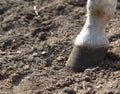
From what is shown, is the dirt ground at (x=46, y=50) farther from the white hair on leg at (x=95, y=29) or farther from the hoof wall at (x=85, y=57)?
the white hair on leg at (x=95, y=29)

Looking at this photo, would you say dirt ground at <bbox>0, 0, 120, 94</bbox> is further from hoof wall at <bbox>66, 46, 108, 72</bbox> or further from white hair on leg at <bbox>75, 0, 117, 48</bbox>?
white hair on leg at <bbox>75, 0, 117, 48</bbox>

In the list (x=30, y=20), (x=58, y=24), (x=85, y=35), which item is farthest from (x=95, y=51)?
(x=30, y=20)

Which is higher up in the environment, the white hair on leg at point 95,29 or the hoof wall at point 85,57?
the white hair on leg at point 95,29

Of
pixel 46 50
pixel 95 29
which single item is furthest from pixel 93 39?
pixel 46 50

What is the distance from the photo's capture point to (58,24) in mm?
3449

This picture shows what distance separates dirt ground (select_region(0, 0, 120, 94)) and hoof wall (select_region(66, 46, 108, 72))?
5 centimetres

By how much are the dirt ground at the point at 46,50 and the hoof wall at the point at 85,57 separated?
5cm

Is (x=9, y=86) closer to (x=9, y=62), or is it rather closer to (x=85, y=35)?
(x=9, y=62)

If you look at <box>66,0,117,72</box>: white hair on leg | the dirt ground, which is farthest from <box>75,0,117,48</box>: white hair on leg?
the dirt ground

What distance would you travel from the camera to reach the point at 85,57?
108 inches

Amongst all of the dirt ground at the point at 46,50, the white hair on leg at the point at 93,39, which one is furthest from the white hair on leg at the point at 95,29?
the dirt ground at the point at 46,50

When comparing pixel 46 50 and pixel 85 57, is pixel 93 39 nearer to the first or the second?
pixel 85 57

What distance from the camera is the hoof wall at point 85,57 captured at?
272 centimetres

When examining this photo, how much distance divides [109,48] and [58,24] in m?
0.67
